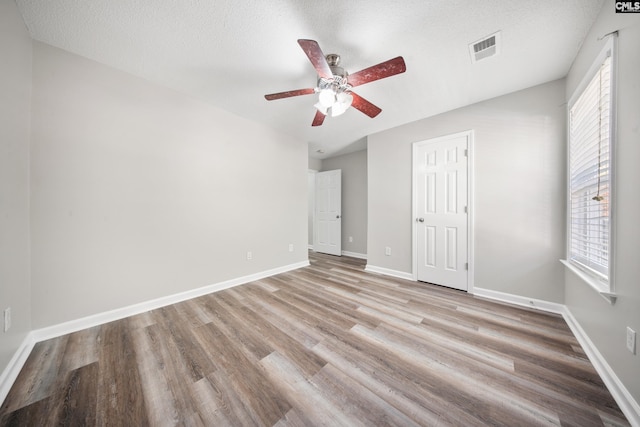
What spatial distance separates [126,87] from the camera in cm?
207

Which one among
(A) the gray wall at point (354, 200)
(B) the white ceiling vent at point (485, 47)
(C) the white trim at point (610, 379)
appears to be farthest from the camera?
(A) the gray wall at point (354, 200)

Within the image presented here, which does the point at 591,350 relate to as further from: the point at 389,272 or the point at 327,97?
the point at 327,97

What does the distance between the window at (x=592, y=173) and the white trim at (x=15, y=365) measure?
12.0 feet

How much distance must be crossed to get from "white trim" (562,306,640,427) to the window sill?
1.40 feet

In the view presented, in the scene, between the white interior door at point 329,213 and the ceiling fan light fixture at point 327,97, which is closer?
the ceiling fan light fixture at point 327,97

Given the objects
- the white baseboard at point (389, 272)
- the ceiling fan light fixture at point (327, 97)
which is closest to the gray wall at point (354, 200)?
the white baseboard at point (389, 272)

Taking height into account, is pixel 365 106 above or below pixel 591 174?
above

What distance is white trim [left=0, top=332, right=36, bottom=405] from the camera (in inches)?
46.8

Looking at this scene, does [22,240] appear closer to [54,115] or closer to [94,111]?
[54,115]

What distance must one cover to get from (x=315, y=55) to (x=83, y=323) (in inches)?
118

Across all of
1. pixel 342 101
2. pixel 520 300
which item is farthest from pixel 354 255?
pixel 342 101

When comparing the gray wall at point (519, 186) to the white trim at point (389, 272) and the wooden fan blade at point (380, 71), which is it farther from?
the wooden fan blade at point (380, 71)

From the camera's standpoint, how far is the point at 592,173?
1.56 metres

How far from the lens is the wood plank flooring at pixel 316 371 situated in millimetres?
1064
